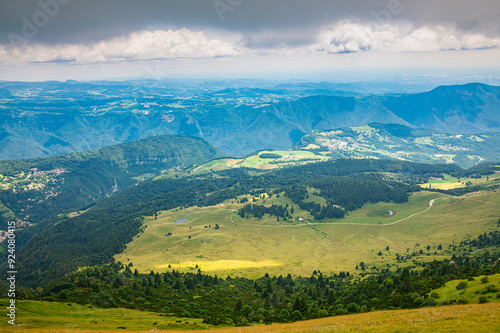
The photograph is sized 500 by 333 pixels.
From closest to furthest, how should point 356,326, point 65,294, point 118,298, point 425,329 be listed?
point 425,329 < point 356,326 < point 65,294 < point 118,298

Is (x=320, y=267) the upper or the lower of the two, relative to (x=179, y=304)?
lower

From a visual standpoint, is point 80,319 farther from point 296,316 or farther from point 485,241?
point 485,241

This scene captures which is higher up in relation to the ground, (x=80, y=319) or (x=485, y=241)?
(x=80, y=319)

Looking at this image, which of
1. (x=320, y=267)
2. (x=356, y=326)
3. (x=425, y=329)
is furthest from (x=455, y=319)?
(x=320, y=267)

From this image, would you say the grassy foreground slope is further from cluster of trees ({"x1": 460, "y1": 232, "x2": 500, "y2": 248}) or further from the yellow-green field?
cluster of trees ({"x1": 460, "y1": 232, "x2": 500, "y2": 248})

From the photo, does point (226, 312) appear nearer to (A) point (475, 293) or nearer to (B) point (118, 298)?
(B) point (118, 298)

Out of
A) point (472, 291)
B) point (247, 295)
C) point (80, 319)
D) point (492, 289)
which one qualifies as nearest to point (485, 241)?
point (247, 295)

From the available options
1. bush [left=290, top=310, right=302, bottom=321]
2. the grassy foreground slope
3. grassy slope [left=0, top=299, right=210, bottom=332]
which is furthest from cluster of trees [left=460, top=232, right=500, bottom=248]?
grassy slope [left=0, top=299, right=210, bottom=332]
